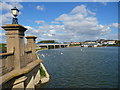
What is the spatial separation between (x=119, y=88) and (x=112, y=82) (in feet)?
5.89

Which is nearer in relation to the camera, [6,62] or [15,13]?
[6,62]

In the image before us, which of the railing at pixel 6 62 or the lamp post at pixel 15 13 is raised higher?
the lamp post at pixel 15 13

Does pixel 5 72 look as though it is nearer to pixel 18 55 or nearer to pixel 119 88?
pixel 18 55

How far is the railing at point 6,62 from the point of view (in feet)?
20.6

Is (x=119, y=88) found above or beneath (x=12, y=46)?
beneath

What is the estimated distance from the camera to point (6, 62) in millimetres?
6695

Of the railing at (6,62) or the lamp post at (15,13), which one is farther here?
the lamp post at (15,13)

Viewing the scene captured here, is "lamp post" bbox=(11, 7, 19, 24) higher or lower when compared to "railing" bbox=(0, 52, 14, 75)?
higher

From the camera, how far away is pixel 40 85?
13719mm

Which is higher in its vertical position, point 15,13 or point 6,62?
point 15,13

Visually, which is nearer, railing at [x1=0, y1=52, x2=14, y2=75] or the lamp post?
railing at [x1=0, y1=52, x2=14, y2=75]

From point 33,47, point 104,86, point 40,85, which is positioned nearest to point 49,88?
point 40,85

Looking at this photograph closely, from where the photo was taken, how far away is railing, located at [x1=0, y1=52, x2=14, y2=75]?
628 centimetres

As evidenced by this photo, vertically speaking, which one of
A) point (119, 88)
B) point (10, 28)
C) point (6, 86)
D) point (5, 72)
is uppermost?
point (10, 28)
